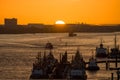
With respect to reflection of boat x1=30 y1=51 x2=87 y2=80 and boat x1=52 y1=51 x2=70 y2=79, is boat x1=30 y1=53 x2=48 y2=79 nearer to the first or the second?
reflection of boat x1=30 y1=51 x2=87 y2=80

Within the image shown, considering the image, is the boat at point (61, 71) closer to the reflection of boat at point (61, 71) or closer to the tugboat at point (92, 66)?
the reflection of boat at point (61, 71)

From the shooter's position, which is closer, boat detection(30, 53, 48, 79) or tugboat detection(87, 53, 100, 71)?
boat detection(30, 53, 48, 79)

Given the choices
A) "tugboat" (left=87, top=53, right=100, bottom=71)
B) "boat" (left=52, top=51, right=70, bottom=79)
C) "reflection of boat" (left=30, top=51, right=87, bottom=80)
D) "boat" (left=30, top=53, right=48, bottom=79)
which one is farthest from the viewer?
"tugboat" (left=87, top=53, right=100, bottom=71)

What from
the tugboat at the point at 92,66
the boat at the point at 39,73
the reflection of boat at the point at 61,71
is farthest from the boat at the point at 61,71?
the tugboat at the point at 92,66

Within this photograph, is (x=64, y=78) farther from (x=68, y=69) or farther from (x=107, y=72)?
(x=107, y=72)

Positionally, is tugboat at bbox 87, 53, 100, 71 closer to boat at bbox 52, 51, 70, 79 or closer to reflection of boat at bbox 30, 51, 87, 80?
reflection of boat at bbox 30, 51, 87, 80

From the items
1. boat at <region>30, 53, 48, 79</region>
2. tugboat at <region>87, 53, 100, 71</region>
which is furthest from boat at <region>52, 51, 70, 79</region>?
tugboat at <region>87, 53, 100, 71</region>

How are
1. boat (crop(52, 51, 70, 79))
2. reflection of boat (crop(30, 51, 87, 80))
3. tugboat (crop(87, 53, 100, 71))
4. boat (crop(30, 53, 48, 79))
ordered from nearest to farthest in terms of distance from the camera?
reflection of boat (crop(30, 51, 87, 80))
boat (crop(52, 51, 70, 79))
boat (crop(30, 53, 48, 79))
tugboat (crop(87, 53, 100, 71))

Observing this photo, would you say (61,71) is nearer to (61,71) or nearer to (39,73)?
(61,71)

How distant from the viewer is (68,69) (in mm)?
54375

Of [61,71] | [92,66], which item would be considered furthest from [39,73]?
[92,66]

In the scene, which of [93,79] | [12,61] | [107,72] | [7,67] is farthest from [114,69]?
[12,61]

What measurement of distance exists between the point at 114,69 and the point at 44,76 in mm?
9443

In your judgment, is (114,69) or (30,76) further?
(114,69)
